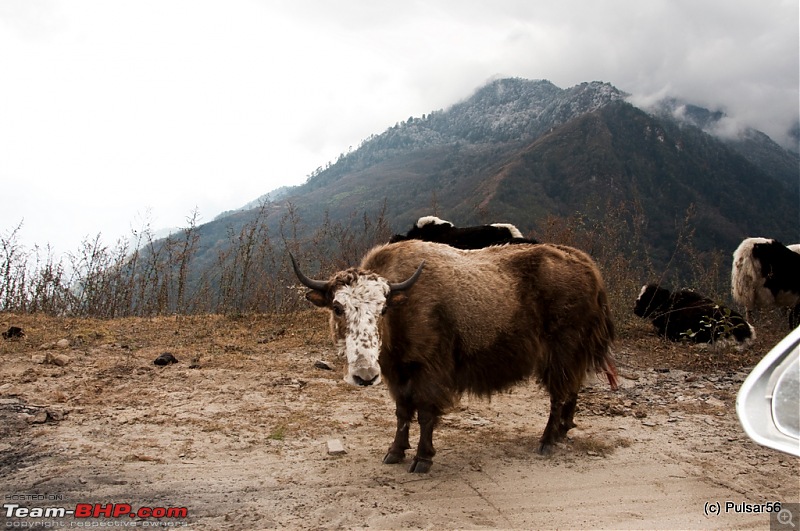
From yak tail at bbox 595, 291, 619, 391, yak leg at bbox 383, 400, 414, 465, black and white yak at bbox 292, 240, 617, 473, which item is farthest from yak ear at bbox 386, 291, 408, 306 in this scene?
yak tail at bbox 595, 291, 619, 391

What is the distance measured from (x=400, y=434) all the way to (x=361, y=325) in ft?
4.06

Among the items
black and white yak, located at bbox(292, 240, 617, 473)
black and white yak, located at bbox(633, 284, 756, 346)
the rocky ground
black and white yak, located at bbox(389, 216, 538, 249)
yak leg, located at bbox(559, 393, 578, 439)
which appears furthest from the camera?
black and white yak, located at bbox(389, 216, 538, 249)

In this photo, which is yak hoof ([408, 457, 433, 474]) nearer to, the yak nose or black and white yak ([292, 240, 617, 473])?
black and white yak ([292, 240, 617, 473])

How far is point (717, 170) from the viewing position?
78562 mm

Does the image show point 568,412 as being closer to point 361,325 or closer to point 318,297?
point 361,325

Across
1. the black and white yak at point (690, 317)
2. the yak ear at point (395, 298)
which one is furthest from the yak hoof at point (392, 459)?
the black and white yak at point (690, 317)

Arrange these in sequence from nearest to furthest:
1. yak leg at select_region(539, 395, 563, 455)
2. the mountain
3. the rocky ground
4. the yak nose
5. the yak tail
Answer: the rocky ground → the yak nose → yak leg at select_region(539, 395, 563, 455) → the yak tail → the mountain

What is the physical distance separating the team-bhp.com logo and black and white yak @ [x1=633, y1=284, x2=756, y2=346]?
26.7 feet

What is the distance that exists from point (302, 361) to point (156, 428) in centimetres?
289

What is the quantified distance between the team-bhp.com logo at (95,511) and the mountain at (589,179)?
30904 mm

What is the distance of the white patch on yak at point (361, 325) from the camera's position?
13.0ft

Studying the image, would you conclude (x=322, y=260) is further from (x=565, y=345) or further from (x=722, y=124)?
(x=722, y=124)

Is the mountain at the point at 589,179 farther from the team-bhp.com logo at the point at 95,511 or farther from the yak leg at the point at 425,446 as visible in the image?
the team-bhp.com logo at the point at 95,511

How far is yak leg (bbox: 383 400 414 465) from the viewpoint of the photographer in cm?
457
